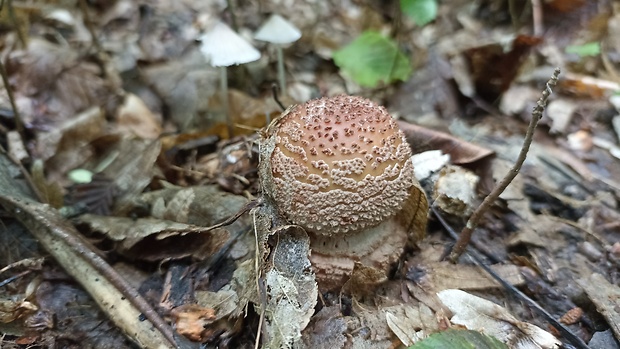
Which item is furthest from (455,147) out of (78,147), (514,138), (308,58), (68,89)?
(68,89)

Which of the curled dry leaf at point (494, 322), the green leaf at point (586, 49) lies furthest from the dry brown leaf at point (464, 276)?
the green leaf at point (586, 49)

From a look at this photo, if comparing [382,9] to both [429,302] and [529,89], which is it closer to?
[529,89]

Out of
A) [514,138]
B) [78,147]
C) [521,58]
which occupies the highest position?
[521,58]

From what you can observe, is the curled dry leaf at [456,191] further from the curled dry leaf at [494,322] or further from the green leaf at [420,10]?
the green leaf at [420,10]

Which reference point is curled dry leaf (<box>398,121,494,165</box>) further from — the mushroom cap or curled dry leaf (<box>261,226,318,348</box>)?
curled dry leaf (<box>261,226,318,348</box>)

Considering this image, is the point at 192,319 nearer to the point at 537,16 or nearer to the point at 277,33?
the point at 277,33

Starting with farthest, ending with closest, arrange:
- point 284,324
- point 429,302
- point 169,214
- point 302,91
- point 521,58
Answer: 1. point 302,91
2. point 521,58
3. point 169,214
4. point 429,302
5. point 284,324

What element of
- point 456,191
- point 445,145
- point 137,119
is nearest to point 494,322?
point 456,191

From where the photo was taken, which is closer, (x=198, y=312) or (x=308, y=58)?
(x=198, y=312)
